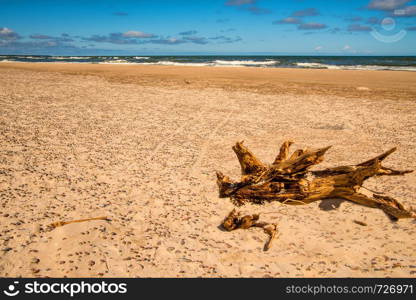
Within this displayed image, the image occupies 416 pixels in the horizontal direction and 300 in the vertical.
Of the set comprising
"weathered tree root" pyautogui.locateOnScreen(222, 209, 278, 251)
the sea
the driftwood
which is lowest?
"weathered tree root" pyautogui.locateOnScreen(222, 209, 278, 251)

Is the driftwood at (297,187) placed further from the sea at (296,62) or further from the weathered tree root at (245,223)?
the sea at (296,62)

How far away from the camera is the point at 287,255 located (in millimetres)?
4277

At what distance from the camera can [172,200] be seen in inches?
224

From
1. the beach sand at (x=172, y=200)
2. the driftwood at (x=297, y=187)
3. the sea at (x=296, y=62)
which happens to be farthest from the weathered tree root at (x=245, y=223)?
the sea at (x=296, y=62)

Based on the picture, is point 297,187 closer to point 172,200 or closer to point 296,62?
point 172,200

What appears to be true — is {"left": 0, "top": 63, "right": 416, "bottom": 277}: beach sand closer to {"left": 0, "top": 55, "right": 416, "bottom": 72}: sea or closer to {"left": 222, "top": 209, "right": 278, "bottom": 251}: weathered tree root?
{"left": 222, "top": 209, "right": 278, "bottom": 251}: weathered tree root

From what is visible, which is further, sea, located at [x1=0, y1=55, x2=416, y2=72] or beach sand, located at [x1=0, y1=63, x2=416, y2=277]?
sea, located at [x1=0, y1=55, x2=416, y2=72]

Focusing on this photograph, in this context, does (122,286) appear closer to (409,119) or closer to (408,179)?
(408,179)

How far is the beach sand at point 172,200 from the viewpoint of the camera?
4.07 meters

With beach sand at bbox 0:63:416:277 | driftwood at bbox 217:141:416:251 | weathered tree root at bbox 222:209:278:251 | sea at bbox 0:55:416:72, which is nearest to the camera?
beach sand at bbox 0:63:416:277

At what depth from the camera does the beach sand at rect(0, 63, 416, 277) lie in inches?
160

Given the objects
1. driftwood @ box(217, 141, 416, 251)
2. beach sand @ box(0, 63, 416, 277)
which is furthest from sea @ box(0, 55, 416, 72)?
driftwood @ box(217, 141, 416, 251)

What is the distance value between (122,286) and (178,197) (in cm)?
232

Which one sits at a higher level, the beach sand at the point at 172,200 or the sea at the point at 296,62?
the sea at the point at 296,62
